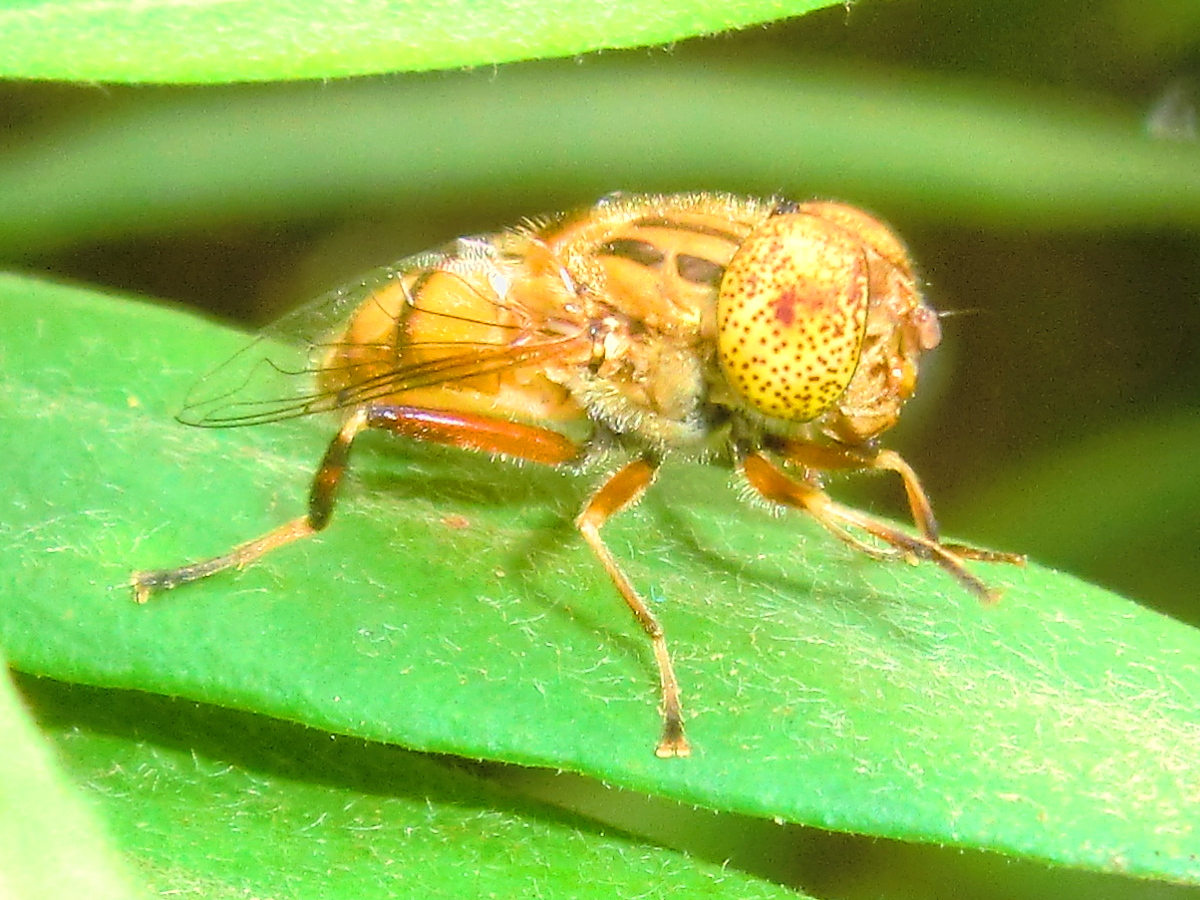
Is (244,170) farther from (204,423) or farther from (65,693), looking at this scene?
(65,693)

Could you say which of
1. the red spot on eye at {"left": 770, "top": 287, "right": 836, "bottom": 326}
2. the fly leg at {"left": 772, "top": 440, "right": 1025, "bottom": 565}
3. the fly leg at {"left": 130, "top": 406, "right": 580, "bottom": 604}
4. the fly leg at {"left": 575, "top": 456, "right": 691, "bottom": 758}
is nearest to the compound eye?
the red spot on eye at {"left": 770, "top": 287, "right": 836, "bottom": 326}

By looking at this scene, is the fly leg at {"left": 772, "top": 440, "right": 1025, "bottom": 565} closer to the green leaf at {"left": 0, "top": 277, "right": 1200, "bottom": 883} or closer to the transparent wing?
the green leaf at {"left": 0, "top": 277, "right": 1200, "bottom": 883}

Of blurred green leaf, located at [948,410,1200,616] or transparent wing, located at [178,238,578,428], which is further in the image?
blurred green leaf, located at [948,410,1200,616]

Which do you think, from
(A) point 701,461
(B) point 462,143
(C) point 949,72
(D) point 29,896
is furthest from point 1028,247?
(D) point 29,896

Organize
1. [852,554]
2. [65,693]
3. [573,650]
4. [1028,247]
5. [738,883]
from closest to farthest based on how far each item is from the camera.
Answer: [738,883] < [573,650] < [65,693] < [852,554] < [1028,247]

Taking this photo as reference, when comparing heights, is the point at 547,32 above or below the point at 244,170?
above
